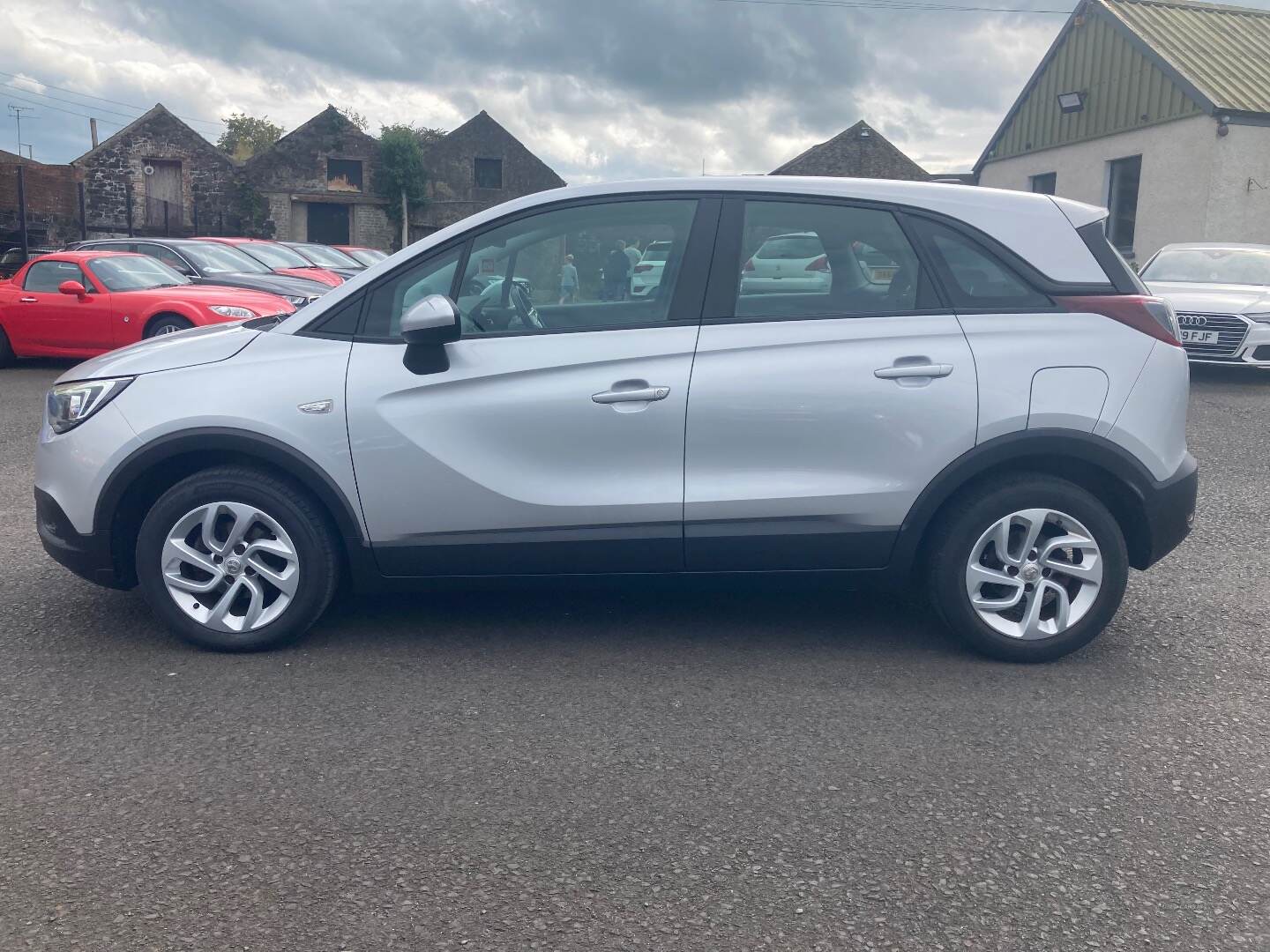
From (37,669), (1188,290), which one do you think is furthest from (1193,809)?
(1188,290)

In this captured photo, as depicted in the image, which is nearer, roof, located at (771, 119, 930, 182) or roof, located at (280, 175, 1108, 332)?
roof, located at (280, 175, 1108, 332)

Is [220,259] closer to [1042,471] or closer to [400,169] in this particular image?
[1042,471]

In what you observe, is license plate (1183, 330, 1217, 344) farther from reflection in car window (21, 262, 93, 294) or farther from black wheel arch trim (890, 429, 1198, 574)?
reflection in car window (21, 262, 93, 294)

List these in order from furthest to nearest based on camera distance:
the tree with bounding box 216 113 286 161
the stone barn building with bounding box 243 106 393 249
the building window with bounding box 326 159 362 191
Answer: the tree with bounding box 216 113 286 161 < the building window with bounding box 326 159 362 191 < the stone barn building with bounding box 243 106 393 249

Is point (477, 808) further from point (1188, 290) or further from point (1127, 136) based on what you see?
point (1127, 136)

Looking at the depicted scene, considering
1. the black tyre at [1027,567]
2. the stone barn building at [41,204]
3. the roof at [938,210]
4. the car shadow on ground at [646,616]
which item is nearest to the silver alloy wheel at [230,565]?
the car shadow on ground at [646,616]

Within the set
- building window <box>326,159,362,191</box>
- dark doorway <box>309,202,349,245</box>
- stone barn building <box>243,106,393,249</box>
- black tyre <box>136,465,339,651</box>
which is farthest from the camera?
dark doorway <box>309,202,349,245</box>

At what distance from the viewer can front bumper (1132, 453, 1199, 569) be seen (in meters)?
4.38

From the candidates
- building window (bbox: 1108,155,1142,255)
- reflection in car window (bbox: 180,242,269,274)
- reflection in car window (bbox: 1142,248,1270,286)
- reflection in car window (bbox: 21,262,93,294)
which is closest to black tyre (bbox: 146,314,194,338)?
reflection in car window (bbox: 21,262,93,294)

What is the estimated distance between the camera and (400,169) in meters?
46.2

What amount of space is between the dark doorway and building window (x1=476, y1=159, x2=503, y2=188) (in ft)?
18.7

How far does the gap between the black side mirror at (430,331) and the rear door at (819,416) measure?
2.96ft

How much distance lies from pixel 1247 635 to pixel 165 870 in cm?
411

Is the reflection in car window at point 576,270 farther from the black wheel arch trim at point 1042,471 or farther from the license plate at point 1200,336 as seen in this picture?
the license plate at point 1200,336
